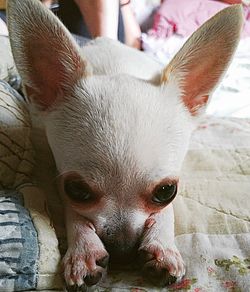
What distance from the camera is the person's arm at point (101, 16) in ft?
8.97

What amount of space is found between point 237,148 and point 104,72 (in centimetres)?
56

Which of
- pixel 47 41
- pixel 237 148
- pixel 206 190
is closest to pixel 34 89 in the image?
pixel 47 41

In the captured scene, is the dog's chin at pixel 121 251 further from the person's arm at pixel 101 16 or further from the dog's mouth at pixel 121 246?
the person's arm at pixel 101 16

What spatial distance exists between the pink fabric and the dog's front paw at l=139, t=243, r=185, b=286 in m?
2.44

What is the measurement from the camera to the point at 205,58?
4.16ft

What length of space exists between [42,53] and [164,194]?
429 mm

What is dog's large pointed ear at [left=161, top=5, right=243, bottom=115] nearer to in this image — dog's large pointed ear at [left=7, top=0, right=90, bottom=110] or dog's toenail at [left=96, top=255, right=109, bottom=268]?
dog's large pointed ear at [left=7, top=0, right=90, bottom=110]

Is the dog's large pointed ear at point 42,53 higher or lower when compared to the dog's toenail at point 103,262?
higher

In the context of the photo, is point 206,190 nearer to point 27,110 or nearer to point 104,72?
point 104,72

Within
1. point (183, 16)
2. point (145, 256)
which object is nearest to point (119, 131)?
point (145, 256)

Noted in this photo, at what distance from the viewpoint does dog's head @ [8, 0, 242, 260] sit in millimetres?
1108

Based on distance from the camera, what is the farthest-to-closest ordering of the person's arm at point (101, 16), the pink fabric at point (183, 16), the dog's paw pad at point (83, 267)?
the pink fabric at point (183, 16)
the person's arm at point (101, 16)
the dog's paw pad at point (83, 267)

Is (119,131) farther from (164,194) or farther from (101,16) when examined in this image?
(101,16)

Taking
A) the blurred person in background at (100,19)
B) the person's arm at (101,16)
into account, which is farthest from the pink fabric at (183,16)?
the person's arm at (101,16)
